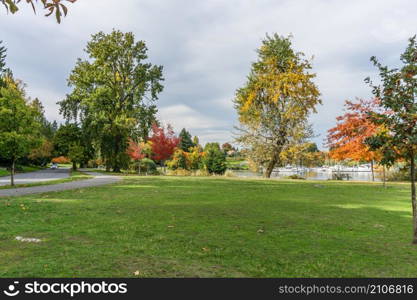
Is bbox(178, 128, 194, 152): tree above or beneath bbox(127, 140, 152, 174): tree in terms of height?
above

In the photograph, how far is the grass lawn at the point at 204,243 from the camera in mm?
4246

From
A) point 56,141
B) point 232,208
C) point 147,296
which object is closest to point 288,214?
point 232,208

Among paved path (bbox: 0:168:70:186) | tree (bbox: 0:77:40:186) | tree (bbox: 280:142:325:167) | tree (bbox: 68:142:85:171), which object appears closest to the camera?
tree (bbox: 0:77:40:186)

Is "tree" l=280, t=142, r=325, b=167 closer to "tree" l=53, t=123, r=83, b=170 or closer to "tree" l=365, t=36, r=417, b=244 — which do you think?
"tree" l=365, t=36, r=417, b=244

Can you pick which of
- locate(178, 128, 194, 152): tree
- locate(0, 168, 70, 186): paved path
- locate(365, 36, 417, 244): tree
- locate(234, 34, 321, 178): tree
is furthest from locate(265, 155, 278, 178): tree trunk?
locate(178, 128, 194, 152): tree

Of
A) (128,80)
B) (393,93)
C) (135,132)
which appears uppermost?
(128,80)

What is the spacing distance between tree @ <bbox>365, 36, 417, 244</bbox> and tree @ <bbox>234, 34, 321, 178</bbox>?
24.7m

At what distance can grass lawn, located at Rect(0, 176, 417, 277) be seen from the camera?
425 centimetres

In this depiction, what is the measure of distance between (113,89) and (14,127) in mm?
22449

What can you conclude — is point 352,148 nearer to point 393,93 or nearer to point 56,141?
point 393,93

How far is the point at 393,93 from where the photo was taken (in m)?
5.93

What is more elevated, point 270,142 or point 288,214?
point 270,142

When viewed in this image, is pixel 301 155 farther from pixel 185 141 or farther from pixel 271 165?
pixel 185 141

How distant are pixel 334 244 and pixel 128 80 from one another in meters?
38.7
